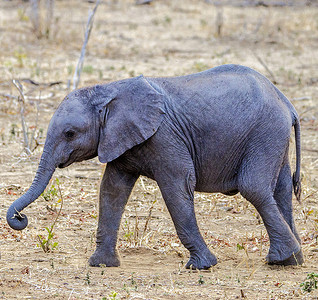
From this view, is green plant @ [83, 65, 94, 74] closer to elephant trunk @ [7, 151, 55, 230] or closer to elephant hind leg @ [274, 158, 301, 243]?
elephant hind leg @ [274, 158, 301, 243]

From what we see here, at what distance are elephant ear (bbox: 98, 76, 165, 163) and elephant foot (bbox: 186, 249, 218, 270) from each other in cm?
93

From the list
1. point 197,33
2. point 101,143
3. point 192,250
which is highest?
point 101,143

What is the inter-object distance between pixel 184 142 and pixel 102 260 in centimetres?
109

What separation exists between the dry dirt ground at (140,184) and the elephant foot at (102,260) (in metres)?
0.09

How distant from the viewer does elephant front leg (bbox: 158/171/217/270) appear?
5191 millimetres

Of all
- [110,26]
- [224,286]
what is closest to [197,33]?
[110,26]

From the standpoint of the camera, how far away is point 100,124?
17.2ft

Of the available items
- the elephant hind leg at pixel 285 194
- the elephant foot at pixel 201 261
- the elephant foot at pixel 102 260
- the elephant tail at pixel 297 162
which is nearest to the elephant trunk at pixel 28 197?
the elephant foot at pixel 102 260

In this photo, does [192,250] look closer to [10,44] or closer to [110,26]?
[10,44]

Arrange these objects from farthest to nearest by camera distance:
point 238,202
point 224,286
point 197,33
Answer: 1. point 197,33
2. point 238,202
3. point 224,286

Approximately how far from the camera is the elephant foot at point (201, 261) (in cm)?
529

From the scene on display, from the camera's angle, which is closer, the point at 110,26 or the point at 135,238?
the point at 135,238

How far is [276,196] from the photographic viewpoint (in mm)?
5629

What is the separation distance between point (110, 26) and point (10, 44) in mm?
3046
